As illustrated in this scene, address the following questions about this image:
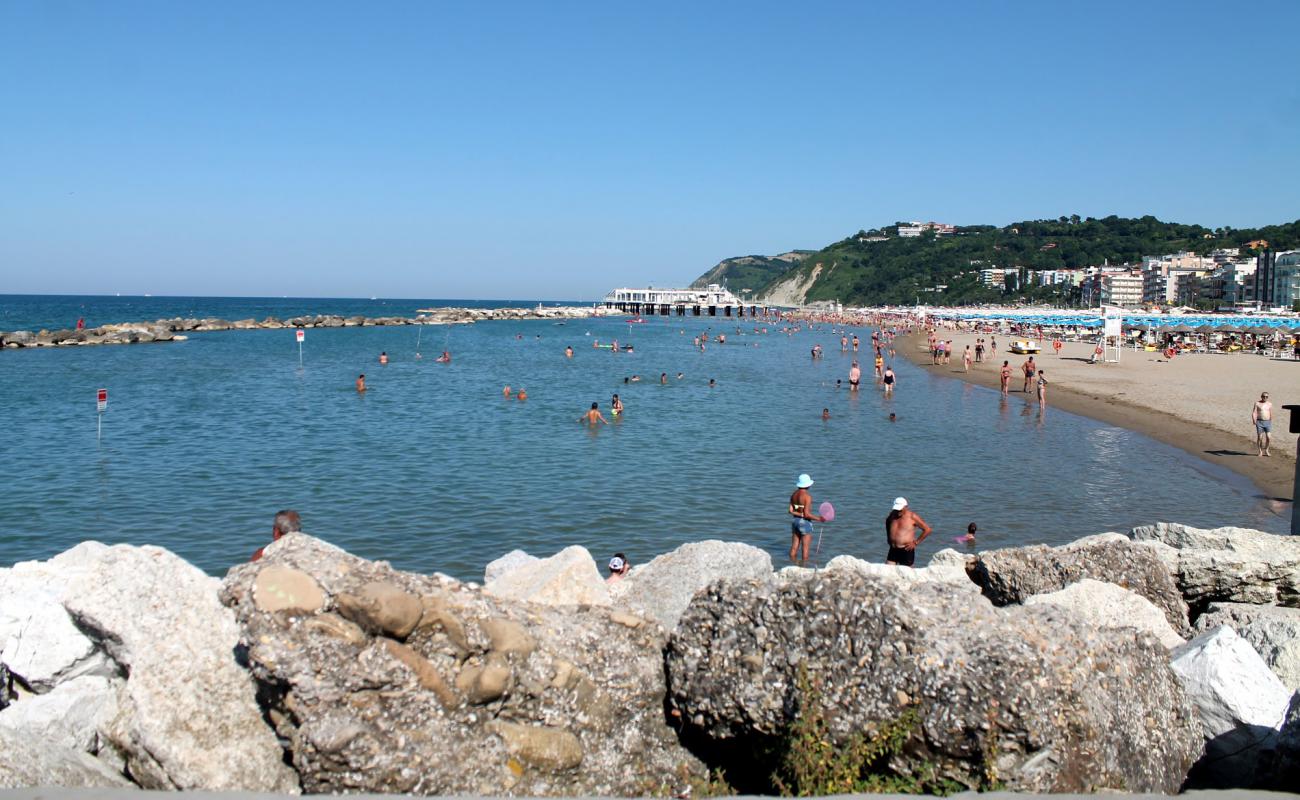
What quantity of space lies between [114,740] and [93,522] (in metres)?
11.7

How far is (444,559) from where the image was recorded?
1354 centimetres

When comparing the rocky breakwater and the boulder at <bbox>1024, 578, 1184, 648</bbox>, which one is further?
the rocky breakwater

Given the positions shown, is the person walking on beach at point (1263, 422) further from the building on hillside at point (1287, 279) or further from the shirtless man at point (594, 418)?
the building on hillside at point (1287, 279)

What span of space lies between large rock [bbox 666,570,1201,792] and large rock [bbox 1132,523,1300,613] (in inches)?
125

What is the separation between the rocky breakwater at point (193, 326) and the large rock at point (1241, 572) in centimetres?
7186

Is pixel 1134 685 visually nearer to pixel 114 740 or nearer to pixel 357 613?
pixel 357 613

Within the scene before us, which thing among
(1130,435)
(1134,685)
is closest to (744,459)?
(1130,435)

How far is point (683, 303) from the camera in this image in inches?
6270

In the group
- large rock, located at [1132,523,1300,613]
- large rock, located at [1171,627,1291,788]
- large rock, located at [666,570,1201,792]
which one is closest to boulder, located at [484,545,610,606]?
large rock, located at [666,570,1201,792]

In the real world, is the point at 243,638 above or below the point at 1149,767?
above

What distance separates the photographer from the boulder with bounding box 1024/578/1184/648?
7.04 meters

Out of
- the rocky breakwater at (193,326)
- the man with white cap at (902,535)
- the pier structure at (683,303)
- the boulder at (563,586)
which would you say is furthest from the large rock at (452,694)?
the pier structure at (683,303)

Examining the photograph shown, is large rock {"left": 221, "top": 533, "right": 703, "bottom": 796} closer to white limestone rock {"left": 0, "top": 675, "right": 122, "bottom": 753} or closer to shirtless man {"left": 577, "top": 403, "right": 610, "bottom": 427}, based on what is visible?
white limestone rock {"left": 0, "top": 675, "right": 122, "bottom": 753}

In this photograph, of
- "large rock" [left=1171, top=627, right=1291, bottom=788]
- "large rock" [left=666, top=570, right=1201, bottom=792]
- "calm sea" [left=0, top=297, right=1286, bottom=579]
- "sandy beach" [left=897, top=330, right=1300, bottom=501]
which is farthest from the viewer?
"sandy beach" [left=897, top=330, right=1300, bottom=501]
